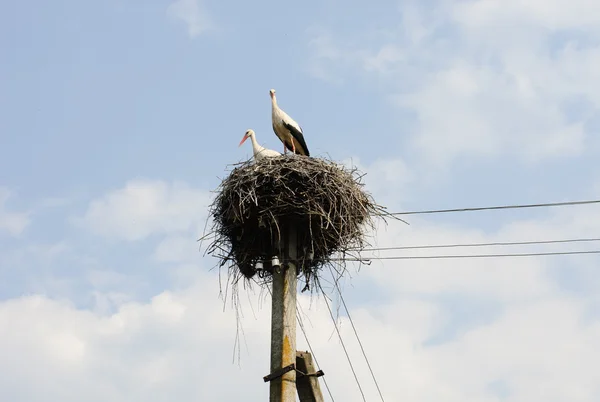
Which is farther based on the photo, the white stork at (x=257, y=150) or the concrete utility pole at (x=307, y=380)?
the white stork at (x=257, y=150)

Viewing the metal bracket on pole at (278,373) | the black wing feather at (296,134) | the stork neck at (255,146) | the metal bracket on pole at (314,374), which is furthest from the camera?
the black wing feather at (296,134)

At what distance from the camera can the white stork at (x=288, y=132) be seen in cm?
1056

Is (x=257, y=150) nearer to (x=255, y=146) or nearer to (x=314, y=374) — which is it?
(x=255, y=146)

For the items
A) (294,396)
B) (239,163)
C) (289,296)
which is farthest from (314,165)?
(294,396)

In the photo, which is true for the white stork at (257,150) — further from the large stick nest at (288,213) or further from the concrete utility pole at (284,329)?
the concrete utility pole at (284,329)

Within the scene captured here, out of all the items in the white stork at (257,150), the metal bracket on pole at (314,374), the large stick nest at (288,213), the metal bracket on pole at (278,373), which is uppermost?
the white stork at (257,150)

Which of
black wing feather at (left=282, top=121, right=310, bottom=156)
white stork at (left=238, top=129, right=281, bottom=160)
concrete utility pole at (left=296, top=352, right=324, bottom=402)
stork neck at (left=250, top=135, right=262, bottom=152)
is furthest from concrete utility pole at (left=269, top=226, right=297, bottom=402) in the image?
black wing feather at (left=282, top=121, right=310, bottom=156)

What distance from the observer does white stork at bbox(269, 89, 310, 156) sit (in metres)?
10.6

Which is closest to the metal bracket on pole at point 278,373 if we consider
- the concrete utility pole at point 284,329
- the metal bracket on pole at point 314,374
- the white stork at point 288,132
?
the concrete utility pole at point 284,329

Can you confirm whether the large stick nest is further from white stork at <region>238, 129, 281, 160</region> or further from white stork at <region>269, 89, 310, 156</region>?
white stork at <region>269, 89, 310, 156</region>

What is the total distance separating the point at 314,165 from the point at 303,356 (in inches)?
84.5

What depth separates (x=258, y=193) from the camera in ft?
24.6

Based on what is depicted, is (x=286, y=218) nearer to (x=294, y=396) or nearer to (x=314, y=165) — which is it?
(x=314, y=165)

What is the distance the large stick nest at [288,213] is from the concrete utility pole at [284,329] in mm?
152
